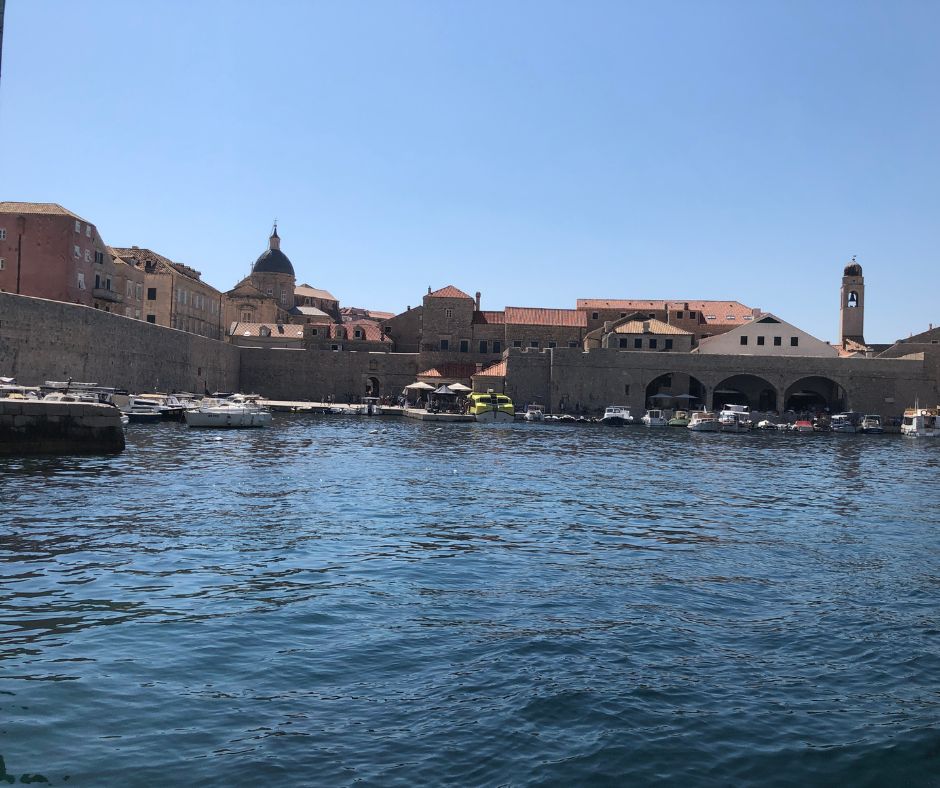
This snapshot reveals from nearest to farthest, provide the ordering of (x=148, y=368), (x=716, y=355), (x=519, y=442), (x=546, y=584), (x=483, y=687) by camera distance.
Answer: (x=483, y=687) → (x=546, y=584) → (x=519, y=442) → (x=148, y=368) → (x=716, y=355)

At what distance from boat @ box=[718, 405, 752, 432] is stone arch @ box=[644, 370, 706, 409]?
4.55m

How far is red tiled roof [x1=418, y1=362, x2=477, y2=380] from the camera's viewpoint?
6556 centimetres

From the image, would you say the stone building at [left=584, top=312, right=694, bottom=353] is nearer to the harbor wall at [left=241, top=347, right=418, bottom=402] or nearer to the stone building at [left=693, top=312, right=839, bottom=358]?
the stone building at [left=693, top=312, right=839, bottom=358]

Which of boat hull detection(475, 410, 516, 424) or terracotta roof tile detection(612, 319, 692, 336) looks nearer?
boat hull detection(475, 410, 516, 424)

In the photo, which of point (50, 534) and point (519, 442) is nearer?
point (50, 534)

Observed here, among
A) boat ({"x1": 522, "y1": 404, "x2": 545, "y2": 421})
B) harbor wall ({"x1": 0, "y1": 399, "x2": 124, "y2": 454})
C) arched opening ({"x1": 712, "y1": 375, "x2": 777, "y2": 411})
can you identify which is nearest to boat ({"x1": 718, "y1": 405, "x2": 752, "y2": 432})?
arched opening ({"x1": 712, "y1": 375, "x2": 777, "y2": 411})

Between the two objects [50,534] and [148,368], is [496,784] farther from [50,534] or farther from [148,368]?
Result: [148,368]

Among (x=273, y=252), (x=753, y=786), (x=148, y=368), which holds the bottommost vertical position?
(x=753, y=786)

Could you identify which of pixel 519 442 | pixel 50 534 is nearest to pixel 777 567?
pixel 50 534

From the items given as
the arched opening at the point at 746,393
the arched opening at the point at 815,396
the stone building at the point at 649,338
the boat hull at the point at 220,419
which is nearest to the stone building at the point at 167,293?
the boat hull at the point at 220,419

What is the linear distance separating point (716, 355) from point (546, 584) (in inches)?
2000

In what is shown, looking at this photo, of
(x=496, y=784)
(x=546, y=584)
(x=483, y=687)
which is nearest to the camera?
(x=496, y=784)

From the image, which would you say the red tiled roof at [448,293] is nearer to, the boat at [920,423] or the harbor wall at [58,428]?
the boat at [920,423]

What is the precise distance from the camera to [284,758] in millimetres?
5992
